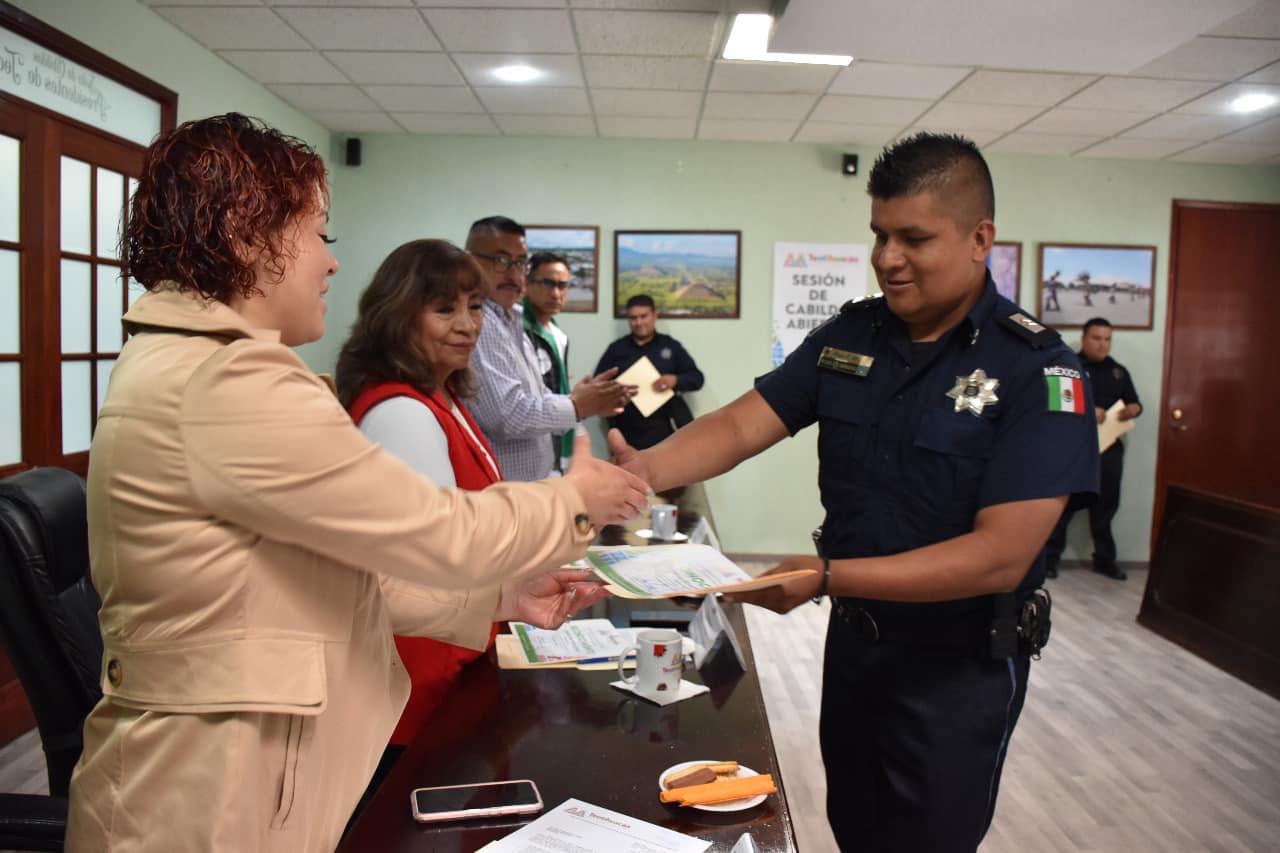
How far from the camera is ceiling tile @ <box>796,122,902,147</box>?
5.47 m

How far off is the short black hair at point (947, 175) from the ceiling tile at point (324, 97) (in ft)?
13.6

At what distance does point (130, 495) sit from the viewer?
87 cm

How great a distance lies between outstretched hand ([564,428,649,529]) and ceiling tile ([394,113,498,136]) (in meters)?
4.77

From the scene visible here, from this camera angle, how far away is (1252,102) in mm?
4746

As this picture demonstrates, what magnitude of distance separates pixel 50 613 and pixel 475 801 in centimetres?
76

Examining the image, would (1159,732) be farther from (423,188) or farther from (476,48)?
(423,188)

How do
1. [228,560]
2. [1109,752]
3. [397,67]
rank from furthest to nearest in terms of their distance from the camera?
[397,67] → [1109,752] → [228,560]

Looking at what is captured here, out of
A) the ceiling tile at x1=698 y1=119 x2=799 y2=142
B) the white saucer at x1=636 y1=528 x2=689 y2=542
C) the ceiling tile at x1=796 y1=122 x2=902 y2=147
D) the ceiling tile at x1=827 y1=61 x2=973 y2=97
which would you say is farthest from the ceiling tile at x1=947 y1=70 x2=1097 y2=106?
the white saucer at x1=636 y1=528 x2=689 y2=542

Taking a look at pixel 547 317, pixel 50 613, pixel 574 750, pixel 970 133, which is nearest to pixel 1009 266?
pixel 970 133

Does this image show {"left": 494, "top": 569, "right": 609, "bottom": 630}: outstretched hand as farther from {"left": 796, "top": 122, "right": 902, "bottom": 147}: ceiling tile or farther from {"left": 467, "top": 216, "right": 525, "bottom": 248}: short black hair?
{"left": 796, "top": 122, "right": 902, "bottom": 147}: ceiling tile

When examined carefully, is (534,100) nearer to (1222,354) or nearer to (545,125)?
(545,125)

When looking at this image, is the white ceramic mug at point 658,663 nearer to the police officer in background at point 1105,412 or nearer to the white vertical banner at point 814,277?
the white vertical banner at point 814,277

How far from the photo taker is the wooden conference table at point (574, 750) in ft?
3.50

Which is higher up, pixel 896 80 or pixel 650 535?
pixel 896 80
